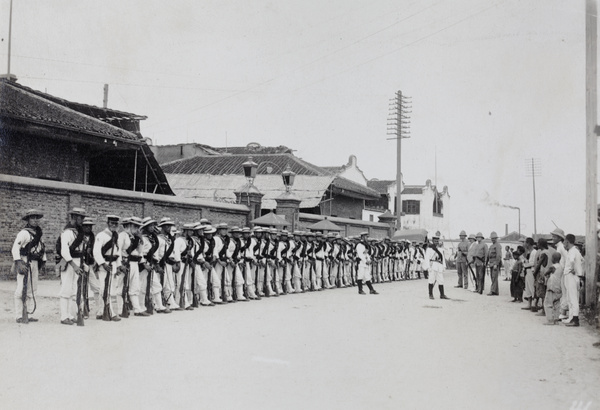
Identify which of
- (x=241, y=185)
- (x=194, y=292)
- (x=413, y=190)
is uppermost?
(x=413, y=190)

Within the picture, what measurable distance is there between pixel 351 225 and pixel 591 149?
17888mm

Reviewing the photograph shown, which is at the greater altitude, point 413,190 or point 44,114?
point 413,190

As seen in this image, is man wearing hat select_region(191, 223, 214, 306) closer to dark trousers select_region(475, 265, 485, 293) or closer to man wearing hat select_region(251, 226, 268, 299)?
man wearing hat select_region(251, 226, 268, 299)

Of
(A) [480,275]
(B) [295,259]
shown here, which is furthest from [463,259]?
(B) [295,259]

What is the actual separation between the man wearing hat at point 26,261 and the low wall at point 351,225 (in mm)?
13504

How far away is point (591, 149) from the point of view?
12.7 meters

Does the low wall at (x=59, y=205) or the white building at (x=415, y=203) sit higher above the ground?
the white building at (x=415, y=203)

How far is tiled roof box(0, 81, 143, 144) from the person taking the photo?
1501 cm

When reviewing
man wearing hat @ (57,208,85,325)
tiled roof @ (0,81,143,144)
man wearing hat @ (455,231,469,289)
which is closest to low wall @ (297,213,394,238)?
man wearing hat @ (455,231,469,289)

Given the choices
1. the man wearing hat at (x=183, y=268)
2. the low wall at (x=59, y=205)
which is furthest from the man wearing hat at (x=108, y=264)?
the low wall at (x=59, y=205)

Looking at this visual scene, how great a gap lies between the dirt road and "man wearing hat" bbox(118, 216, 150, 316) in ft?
1.50

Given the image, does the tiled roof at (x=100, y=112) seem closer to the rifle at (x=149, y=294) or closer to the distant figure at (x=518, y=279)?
the rifle at (x=149, y=294)

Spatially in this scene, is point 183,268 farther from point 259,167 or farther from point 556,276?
point 259,167

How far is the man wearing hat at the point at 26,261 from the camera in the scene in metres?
8.96
